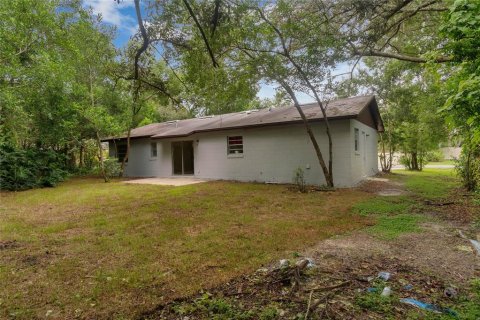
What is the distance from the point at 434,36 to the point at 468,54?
856cm

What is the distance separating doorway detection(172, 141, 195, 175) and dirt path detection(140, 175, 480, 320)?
42.2ft

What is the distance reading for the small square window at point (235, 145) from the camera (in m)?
13.6

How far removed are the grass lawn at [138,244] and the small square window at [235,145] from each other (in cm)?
502

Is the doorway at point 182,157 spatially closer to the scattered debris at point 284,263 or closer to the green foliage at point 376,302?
the scattered debris at point 284,263

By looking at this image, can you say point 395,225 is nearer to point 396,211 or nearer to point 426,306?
point 396,211

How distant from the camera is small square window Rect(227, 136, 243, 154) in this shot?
13578 mm

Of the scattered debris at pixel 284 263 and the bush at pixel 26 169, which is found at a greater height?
the bush at pixel 26 169

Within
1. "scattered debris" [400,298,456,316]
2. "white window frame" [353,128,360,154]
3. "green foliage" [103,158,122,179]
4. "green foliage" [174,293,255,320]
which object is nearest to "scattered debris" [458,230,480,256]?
"scattered debris" [400,298,456,316]

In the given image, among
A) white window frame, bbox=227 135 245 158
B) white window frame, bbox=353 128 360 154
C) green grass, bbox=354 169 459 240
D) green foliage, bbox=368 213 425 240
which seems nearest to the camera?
green foliage, bbox=368 213 425 240

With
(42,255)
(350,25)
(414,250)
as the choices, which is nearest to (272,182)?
(350,25)

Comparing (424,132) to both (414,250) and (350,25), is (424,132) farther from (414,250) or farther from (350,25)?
(414,250)

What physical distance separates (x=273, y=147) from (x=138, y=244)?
28.4 ft

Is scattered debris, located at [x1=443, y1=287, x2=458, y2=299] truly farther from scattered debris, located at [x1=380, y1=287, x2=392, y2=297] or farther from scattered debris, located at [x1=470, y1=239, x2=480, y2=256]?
scattered debris, located at [x1=470, y1=239, x2=480, y2=256]

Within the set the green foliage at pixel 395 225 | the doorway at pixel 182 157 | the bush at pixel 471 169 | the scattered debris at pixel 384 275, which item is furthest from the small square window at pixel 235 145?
the scattered debris at pixel 384 275
